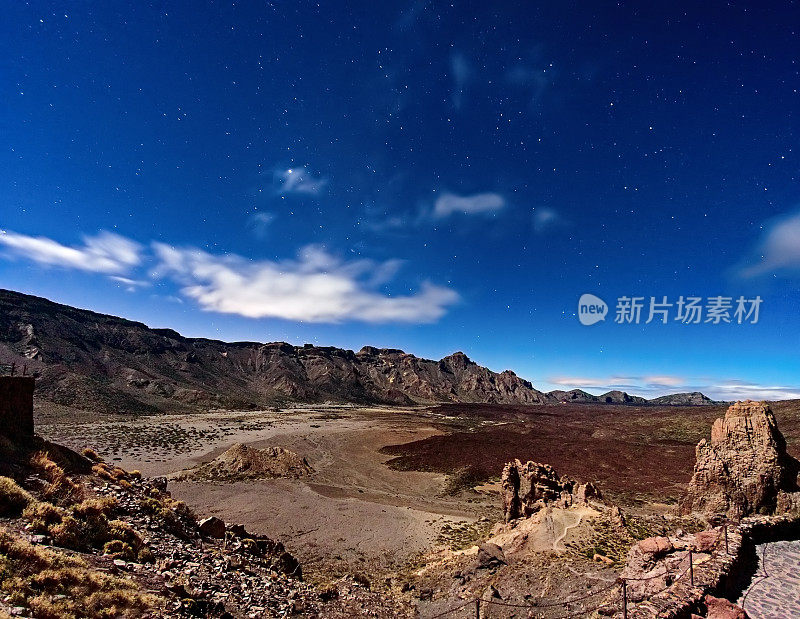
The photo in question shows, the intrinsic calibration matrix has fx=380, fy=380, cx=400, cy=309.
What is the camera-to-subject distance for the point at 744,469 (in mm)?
18469

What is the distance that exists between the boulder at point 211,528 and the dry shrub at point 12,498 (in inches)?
217

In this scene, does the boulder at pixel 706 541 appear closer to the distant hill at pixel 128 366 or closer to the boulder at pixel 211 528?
the boulder at pixel 211 528

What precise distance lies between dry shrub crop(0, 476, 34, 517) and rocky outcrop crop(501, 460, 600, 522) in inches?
798

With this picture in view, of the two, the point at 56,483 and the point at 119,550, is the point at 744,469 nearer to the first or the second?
the point at 119,550

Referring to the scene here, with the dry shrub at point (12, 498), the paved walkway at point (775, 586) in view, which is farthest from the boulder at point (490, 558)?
the dry shrub at point (12, 498)

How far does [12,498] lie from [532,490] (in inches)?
840

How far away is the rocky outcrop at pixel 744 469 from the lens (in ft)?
58.5

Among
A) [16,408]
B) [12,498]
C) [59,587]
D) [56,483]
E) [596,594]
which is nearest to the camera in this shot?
[59,587]

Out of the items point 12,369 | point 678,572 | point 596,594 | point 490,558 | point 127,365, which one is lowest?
point 127,365

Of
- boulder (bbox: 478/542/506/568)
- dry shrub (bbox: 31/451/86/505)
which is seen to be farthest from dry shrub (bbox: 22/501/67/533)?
boulder (bbox: 478/542/506/568)

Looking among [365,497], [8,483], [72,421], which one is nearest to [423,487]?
[365,497]

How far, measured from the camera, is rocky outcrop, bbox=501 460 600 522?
66.5ft

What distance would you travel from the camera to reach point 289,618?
10.7 metres

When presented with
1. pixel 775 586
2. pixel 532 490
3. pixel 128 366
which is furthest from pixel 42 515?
pixel 128 366
